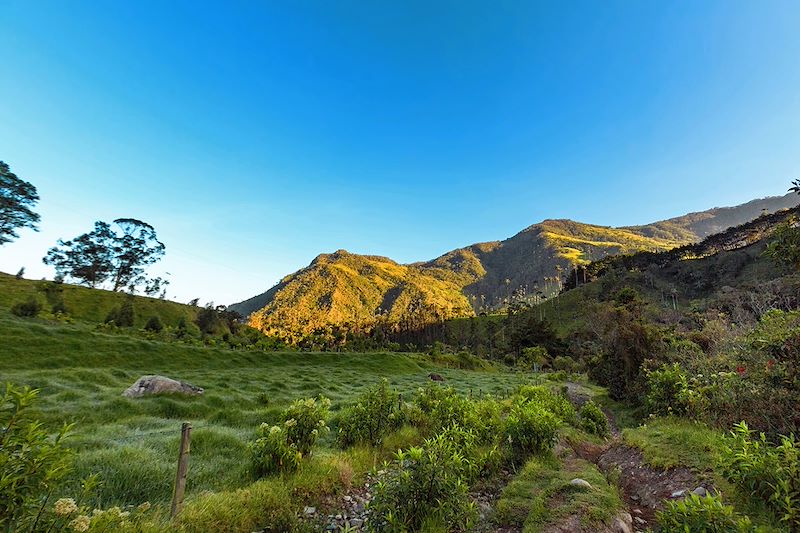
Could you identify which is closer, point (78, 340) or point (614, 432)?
point (614, 432)

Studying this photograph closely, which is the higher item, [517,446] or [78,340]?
[78,340]

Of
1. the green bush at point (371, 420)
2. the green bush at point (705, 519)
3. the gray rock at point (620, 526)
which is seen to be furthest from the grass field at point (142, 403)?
the green bush at point (705, 519)

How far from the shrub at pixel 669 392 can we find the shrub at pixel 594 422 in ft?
6.88

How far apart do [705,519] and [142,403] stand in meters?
17.1

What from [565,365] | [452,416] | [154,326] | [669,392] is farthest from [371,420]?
[565,365]

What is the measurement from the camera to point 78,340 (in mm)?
24797

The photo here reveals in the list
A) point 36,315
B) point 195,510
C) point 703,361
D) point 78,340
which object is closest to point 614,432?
point 703,361

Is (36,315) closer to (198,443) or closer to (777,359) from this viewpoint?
(198,443)

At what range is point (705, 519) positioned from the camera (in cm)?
474

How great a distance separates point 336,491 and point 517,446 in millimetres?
5834

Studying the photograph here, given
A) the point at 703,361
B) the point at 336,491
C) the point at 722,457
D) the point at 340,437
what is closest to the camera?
the point at 722,457

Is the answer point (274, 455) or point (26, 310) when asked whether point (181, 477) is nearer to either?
point (274, 455)

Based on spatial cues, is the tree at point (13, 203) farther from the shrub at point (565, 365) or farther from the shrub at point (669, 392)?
the shrub at point (565, 365)

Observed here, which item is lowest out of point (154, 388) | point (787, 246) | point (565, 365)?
point (565, 365)
